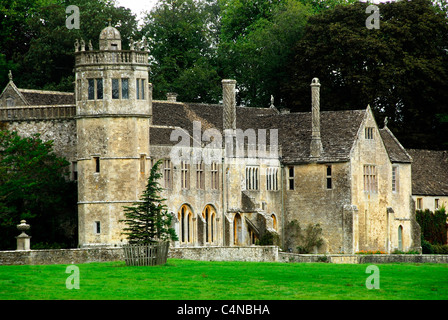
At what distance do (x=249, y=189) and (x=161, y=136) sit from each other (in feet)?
29.6

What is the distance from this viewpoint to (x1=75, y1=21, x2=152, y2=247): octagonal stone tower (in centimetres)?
5909

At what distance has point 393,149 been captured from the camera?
77.4 m

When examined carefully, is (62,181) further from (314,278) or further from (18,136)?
(314,278)

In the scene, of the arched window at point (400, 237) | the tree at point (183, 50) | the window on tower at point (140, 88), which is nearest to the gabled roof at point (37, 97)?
the window on tower at point (140, 88)

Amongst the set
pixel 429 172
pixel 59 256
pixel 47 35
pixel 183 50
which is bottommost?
pixel 59 256

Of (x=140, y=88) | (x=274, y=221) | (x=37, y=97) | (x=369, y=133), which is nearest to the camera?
(x=140, y=88)

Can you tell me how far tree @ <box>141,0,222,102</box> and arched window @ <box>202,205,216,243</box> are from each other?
19.7 metres

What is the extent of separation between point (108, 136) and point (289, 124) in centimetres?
1985

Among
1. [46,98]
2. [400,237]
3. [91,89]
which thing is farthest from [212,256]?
[400,237]

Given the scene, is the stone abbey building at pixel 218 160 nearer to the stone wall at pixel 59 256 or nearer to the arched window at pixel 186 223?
the arched window at pixel 186 223

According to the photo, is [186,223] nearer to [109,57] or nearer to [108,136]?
[108,136]

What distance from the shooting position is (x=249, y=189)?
232 feet

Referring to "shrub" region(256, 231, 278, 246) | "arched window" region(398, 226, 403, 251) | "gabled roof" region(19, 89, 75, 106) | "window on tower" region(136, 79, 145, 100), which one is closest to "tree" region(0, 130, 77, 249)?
"gabled roof" region(19, 89, 75, 106)
